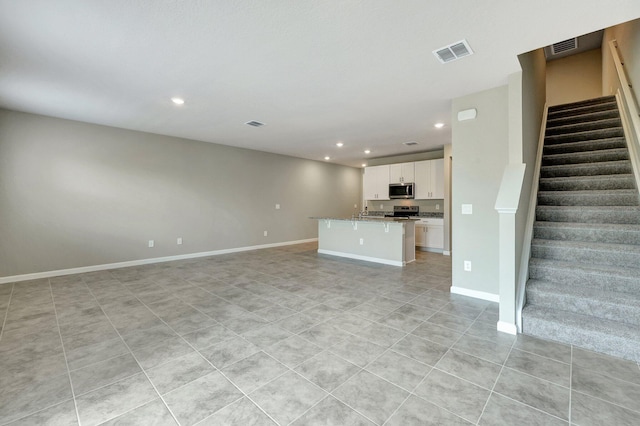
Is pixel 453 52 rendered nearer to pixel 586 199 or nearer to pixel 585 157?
pixel 586 199

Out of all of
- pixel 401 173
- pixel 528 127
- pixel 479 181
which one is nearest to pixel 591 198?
pixel 528 127

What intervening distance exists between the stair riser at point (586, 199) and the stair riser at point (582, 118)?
1939 millimetres

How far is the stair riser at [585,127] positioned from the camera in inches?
159

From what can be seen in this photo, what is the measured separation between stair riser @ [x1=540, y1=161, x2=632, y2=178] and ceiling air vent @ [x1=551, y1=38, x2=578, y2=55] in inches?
134

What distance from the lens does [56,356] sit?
2.15 metres

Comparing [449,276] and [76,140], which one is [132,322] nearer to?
→ [76,140]

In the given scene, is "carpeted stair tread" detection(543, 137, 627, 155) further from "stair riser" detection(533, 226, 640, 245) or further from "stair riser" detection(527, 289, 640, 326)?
"stair riser" detection(527, 289, 640, 326)

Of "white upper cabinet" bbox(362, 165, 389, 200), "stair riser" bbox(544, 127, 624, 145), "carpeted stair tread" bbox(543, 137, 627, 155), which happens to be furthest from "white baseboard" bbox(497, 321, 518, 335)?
"white upper cabinet" bbox(362, 165, 389, 200)

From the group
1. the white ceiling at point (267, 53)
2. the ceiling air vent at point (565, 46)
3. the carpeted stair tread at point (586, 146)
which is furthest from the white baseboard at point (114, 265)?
the ceiling air vent at point (565, 46)

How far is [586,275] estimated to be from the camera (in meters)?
2.62

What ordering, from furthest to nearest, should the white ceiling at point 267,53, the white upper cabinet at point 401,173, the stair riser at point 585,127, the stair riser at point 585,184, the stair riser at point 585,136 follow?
the white upper cabinet at point 401,173 → the stair riser at point 585,127 → the stair riser at point 585,136 → the stair riser at point 585,184 → the white ceiling at point 267,53

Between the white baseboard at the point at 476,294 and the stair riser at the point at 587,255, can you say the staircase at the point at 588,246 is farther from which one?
the white baseboard at the point at 476,294

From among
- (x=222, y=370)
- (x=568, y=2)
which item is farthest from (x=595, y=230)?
(x=222, y=370)

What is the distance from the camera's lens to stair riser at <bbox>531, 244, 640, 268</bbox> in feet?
8.54
